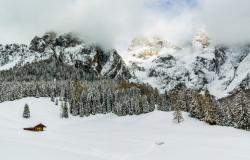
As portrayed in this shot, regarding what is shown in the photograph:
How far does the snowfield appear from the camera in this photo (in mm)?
63281

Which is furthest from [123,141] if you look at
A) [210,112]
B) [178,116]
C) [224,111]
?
[224,111]

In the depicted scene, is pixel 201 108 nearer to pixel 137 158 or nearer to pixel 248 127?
pixel 248 127

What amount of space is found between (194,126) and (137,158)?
213 feet

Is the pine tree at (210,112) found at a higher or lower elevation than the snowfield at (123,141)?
higher

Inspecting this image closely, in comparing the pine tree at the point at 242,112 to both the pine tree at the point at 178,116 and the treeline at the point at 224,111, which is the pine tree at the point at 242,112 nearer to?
the treeline at the point at 224,111

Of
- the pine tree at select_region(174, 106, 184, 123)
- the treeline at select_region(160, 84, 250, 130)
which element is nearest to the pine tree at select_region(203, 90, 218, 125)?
the treeline at select_region(160, 84, 250, 130)

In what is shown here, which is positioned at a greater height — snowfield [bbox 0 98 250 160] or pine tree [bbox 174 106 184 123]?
pine tree [bbox 174 106 184 123]

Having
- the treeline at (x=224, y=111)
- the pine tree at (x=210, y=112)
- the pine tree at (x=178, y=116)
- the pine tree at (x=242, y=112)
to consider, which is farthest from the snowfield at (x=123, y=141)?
the pine tree at (x=242, y=112)

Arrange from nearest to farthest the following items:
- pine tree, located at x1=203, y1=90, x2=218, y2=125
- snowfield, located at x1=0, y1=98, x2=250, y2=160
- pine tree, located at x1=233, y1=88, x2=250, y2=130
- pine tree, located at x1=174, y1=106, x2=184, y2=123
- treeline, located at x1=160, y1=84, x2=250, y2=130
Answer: snowfield, located at x1=0, y1=98, x2=250, y2=160 → pine tree, located at x1=233, y1=88, x2=250, y2=130 → treeline, located at x1=160, y1=84, x2=250, y2=130 → pine tree, located at x1=203, y1=90, x2=218, y2=125 → pine tree, located at x1=174, y1=106, x2=184, y2=123

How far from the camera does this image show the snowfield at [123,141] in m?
63.3

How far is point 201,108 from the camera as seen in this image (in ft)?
474

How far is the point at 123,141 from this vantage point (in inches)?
3824

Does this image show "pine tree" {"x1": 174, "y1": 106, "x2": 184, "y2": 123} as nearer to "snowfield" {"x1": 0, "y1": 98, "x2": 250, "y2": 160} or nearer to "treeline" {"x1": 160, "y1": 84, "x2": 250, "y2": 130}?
"snowfield" {"x1": 0, "y1": 98, "x2": 250, "y2": 160}

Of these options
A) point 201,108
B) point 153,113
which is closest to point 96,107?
point 153,113
